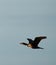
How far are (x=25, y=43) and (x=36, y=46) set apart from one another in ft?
6.88

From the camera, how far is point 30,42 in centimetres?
3869

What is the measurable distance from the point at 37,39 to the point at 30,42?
1816mm

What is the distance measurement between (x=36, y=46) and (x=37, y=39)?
1.55 m

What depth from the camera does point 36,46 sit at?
38344mm

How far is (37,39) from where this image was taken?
123 feet

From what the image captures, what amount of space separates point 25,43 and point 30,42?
3.47 feet

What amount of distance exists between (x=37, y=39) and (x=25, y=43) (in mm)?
2850

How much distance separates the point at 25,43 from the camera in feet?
129

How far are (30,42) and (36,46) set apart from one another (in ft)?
3.99
